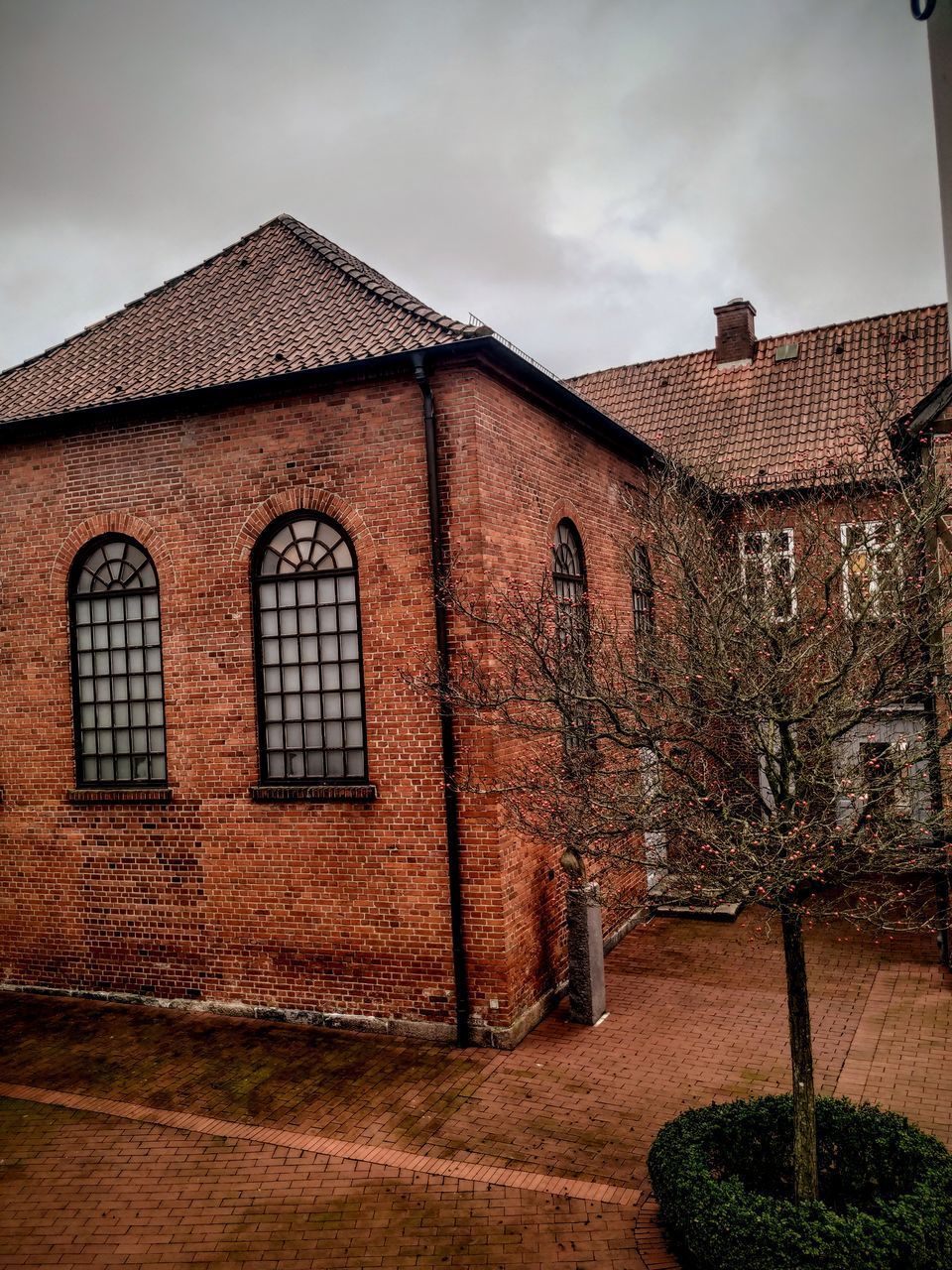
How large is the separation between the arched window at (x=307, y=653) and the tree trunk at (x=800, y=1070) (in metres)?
4.82

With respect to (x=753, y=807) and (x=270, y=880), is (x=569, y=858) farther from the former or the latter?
(x=753, y=807)

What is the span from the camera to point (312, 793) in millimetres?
9117

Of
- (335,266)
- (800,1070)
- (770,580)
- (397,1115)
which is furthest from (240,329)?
(800,1070)

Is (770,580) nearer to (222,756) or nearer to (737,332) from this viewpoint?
(222,756)

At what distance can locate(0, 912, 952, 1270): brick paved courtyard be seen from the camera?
5797 mm

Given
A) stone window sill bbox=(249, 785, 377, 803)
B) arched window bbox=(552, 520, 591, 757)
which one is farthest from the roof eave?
stone window sill bbox=(249, 785, 377, 803)

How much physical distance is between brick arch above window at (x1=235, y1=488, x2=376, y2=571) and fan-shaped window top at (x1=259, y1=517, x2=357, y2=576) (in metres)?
0.15

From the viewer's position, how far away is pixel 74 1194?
21.1 feet

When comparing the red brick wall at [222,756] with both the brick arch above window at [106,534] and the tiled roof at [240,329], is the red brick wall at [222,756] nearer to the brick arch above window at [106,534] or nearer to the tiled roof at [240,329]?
the brick arch above window at [106,534]

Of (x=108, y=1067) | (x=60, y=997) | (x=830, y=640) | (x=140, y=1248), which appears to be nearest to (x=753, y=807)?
(x=830, y=640)

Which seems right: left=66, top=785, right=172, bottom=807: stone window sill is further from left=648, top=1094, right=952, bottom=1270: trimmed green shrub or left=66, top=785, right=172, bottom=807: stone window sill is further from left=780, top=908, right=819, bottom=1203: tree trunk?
left=780, top=908, right=819, bottom=1203: tree trunk

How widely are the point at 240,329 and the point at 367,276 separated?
5.26 ft

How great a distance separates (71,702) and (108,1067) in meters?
3.93

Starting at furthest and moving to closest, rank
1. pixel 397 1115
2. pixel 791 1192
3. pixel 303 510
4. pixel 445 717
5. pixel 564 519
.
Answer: pixel 564 519 → pixel 303 510 → pixel 445 717 → pixel 397 1115 → pixel 791 1192
